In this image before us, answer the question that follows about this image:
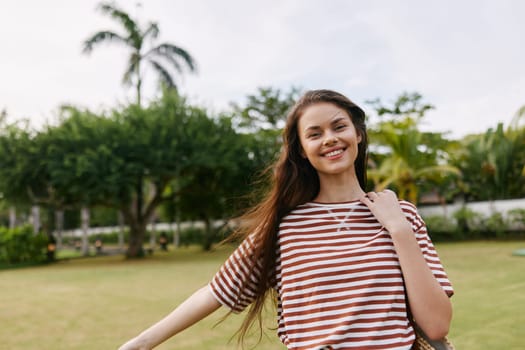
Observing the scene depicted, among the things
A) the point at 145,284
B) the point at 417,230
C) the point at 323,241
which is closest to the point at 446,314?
the point at 417,230

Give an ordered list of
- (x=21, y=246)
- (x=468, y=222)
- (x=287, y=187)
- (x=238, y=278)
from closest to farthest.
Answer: (x=238, y=278) → (x=287, y=187) → (x=21, y=246) → (x=468, y=222)

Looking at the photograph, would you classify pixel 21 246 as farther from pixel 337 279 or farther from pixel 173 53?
pixel 337 279

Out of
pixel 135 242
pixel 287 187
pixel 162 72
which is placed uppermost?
pixel 162 72

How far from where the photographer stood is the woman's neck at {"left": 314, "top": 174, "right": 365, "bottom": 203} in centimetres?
158

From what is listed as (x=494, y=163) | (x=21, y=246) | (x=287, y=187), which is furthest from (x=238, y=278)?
(x=494, y=163)

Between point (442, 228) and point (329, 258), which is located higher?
point (329, 258)

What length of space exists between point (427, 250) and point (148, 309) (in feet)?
18.9

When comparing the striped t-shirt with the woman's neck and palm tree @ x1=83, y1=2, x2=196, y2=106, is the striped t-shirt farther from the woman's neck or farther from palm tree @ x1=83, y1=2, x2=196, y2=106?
palm tree @ x1=83, y1=2, x2=196, y2=106

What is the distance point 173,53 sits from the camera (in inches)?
854

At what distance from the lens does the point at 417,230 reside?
1466 millimetres

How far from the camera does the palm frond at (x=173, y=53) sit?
21578mm

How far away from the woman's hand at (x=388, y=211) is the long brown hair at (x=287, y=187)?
208mm

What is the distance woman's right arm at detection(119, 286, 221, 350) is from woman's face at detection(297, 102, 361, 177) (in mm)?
515

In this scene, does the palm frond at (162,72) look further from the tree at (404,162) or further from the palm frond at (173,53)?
the tree at (404,162)
